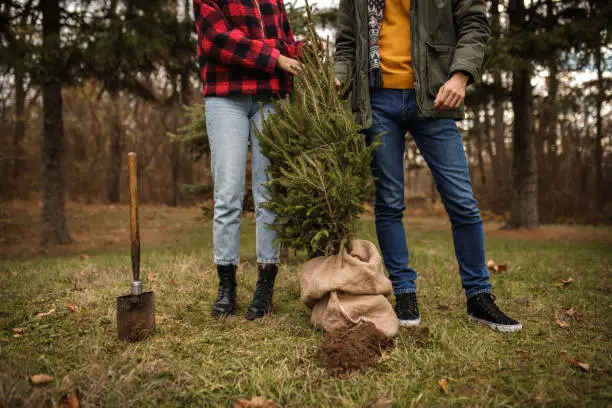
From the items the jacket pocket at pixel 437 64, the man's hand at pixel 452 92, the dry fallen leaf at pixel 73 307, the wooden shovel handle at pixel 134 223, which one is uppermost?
the jacket pocket at pixel 437 64

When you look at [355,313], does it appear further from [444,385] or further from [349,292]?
[444,385]

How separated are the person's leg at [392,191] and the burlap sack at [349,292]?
0.34 metres

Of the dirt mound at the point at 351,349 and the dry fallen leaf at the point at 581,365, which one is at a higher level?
the dirt mound at the point at 351,349

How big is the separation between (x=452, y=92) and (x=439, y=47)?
329mm

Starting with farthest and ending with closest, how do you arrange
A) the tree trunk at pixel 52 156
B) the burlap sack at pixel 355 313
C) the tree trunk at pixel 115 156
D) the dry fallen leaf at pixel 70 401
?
the tree trunk at pixel 115 156, the tree trunk at pixel 52 156, the burlap sack at pixel 355 313, the dry fallen leaf at pixel 70 401

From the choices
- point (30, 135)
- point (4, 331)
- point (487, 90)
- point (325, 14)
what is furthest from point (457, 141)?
point (30, 135)

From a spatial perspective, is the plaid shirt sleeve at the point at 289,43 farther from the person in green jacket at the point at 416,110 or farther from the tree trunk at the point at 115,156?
the tree trunk at the point at 115,156

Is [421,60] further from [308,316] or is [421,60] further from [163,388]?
[163,388]

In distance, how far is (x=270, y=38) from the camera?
9.50 feet

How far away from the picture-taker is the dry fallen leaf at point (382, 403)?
169 centimetres

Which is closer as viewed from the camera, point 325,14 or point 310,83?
point 310,83

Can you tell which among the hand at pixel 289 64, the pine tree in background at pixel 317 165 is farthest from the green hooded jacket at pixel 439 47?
the hand at pixel 289 64

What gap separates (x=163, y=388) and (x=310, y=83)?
72.8 inches

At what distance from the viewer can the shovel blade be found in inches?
90.6
